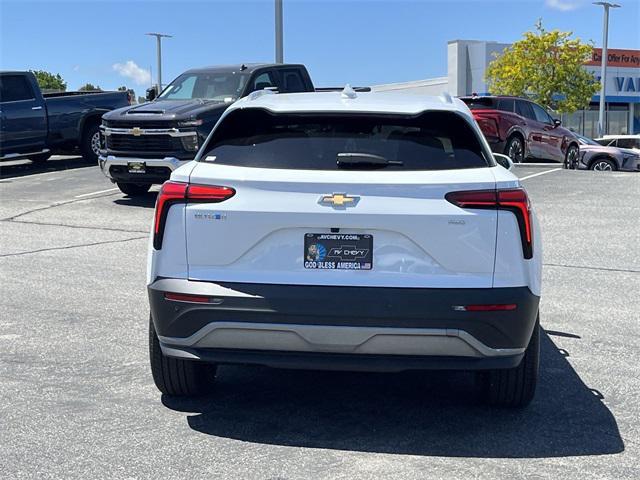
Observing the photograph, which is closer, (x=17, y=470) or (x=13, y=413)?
(x=17, y=470)

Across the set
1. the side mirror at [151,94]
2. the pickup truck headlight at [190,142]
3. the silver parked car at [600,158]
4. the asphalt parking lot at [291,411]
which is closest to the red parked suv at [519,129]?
the silver parked car at [600,158]

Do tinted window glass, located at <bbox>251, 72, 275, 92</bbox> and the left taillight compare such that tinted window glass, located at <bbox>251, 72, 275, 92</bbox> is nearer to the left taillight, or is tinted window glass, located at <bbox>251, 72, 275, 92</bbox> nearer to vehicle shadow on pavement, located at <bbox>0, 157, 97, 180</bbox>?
vehicle shadow on pavement, located at <bbox>0, 157, 97, 180</bbox>

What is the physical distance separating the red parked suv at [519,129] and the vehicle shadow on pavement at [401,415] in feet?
45.7

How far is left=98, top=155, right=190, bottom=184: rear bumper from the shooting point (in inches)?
508

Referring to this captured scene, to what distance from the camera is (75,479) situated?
3734mm

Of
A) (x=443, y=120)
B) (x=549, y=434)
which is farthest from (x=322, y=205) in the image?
(x=549, y=434)

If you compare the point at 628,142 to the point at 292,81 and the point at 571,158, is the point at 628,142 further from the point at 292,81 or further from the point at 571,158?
the point at 292,81

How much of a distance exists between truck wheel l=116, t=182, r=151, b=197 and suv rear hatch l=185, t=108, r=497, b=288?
10.6 m

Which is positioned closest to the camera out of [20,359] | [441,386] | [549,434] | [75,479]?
[75,479]

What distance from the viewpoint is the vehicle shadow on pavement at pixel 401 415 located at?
4.18m

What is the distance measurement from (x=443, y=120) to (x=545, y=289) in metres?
3.96

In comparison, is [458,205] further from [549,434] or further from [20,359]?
[20,359]

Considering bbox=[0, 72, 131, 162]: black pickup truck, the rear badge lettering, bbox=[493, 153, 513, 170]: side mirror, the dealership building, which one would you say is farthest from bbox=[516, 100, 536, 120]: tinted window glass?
the dealership building

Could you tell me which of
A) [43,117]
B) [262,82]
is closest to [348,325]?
[262,82]
